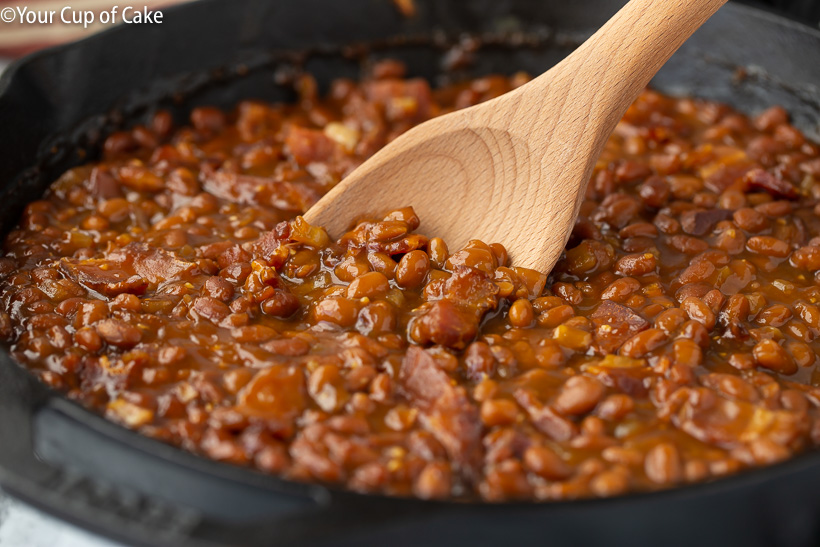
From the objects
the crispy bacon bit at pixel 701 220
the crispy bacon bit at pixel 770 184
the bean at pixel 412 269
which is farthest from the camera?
the crispy bacon bit at pixel 770 184

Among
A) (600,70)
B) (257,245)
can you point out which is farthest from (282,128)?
(600,70)

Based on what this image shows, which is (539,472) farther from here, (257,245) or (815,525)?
(257,245)

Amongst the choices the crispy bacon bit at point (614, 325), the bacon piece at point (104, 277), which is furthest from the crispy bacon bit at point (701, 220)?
the bacon piece at point (104, 277)

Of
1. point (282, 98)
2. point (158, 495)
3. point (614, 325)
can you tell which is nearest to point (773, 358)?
point (614, 325)

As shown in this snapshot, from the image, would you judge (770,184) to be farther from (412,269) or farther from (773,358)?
(412,269)

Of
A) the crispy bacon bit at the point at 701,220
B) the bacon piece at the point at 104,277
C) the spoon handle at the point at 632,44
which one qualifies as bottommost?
the bacon piece at the point at 104,277

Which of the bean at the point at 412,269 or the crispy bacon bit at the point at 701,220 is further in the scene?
the crispy bacon bit at the point at 701,220

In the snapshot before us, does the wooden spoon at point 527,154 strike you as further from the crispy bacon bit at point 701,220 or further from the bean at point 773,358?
the bean at point 773,358
